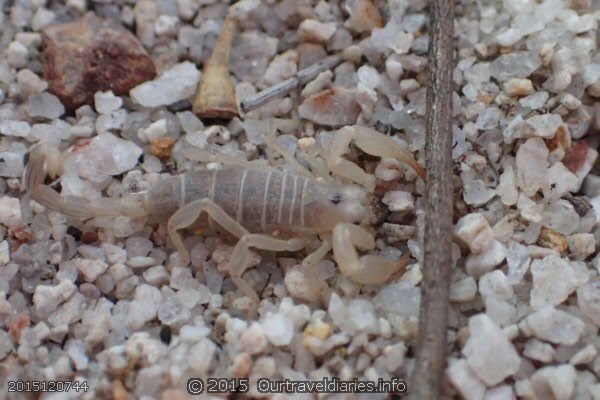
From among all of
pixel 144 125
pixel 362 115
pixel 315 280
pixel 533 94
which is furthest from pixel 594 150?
pixel 144 125

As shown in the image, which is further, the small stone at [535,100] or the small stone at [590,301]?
the small stone at [535,100]

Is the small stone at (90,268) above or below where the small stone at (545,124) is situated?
below

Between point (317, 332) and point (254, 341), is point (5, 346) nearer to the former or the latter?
point (254, 341)

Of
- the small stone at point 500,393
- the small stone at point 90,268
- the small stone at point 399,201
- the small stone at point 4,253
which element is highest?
the small stone at point 399,201

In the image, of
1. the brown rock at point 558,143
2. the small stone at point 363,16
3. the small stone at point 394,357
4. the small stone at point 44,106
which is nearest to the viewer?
the small stone at point 394,357

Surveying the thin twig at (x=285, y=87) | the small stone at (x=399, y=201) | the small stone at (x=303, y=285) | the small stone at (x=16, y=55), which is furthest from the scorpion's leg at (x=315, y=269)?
the small stone at (x=16, y=55)

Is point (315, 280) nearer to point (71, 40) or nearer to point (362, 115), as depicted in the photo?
point (362, 115)

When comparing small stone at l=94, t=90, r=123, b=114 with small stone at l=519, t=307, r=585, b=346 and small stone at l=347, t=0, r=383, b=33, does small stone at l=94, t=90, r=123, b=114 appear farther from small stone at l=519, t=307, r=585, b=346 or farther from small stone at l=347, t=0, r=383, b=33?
small stone at l=519, t=307, r=585, b=346

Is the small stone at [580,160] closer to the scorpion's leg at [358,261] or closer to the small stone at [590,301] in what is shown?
the small stone at [590,301]
